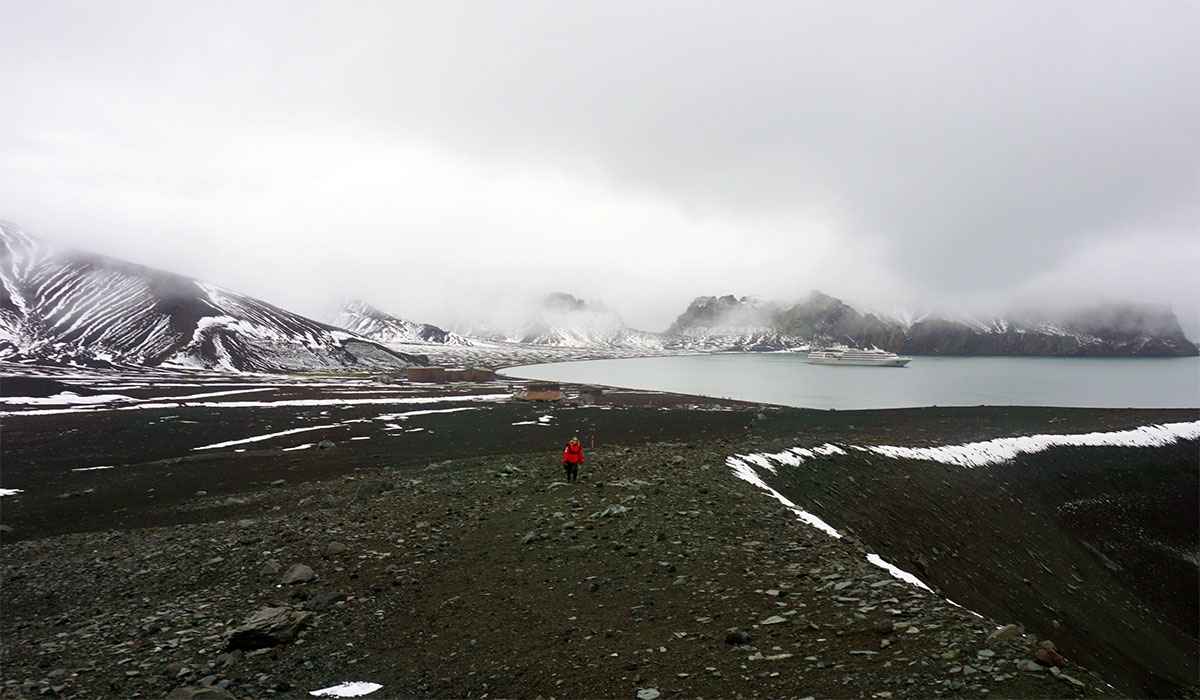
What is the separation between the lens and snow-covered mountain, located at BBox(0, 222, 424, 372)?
411ft

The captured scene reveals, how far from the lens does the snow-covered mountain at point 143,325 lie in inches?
4929

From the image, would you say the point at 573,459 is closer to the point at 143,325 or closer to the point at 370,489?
the point at 370,489

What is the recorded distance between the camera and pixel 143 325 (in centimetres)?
14250

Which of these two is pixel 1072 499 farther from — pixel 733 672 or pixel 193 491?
pixel 193 491

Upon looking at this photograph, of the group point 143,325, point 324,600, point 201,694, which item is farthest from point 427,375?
point 201,694

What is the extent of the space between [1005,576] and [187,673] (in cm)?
2300

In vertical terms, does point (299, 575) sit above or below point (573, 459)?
below

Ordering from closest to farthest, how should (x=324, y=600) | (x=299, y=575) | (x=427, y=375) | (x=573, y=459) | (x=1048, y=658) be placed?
(x=1048, y=658)
(x=324, y=600)
(x=299, y=575)
(x=573, y=459)
(x=427, y=375)

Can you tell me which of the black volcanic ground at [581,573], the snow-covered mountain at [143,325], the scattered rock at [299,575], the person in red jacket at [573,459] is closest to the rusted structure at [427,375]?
the snow-covered mountain at [143,325]

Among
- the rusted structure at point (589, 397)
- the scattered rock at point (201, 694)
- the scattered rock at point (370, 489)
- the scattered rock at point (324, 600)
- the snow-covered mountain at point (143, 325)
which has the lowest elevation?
the rusted structure at point (589, 397)

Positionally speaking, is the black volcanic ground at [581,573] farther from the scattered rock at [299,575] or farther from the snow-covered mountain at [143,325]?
the snow-covered mountain at [143,325]

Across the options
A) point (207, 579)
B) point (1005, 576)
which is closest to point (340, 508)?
point (207, 579)

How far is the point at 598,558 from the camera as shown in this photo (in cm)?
1265

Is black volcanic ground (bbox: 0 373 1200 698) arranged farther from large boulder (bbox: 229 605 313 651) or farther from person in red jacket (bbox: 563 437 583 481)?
person in red jacket (bbox: 563 437 583 481)
